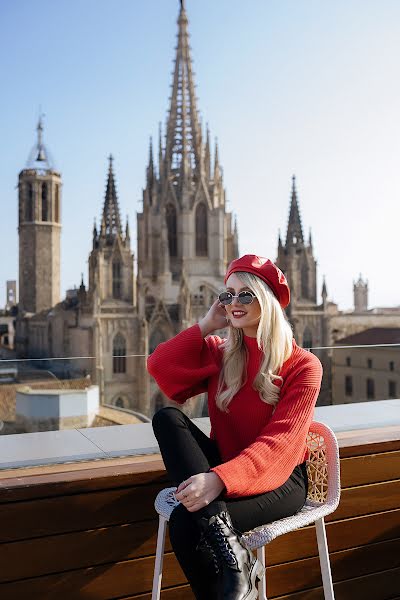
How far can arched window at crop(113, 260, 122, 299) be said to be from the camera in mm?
42750

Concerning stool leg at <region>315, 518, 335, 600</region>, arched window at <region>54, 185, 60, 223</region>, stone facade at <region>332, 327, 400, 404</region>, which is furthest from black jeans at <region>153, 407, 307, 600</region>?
arched window at <region>54, 185, 60, 223</region>

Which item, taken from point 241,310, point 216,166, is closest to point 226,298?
point 241,310

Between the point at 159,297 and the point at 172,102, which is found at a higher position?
the point at 172,102

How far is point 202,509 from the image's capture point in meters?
1.75

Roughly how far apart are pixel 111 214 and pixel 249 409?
45.3 meters

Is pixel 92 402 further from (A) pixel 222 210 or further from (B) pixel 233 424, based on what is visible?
(A) pixel 222 210

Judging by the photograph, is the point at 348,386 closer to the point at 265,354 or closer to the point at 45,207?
the point at 265,354

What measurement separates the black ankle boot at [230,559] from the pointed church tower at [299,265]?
4509cm

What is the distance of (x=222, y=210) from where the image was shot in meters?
48.8

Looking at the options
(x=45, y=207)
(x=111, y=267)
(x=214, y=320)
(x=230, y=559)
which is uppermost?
(x=45, y=207)

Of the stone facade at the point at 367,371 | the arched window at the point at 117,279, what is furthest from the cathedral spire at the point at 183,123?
the stone facade at the point at 367,371

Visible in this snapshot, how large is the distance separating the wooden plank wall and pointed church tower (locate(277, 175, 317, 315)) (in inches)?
1731

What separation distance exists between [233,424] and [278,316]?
1.32 feet

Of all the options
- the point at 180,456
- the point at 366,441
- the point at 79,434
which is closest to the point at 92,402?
the point at 79,434
